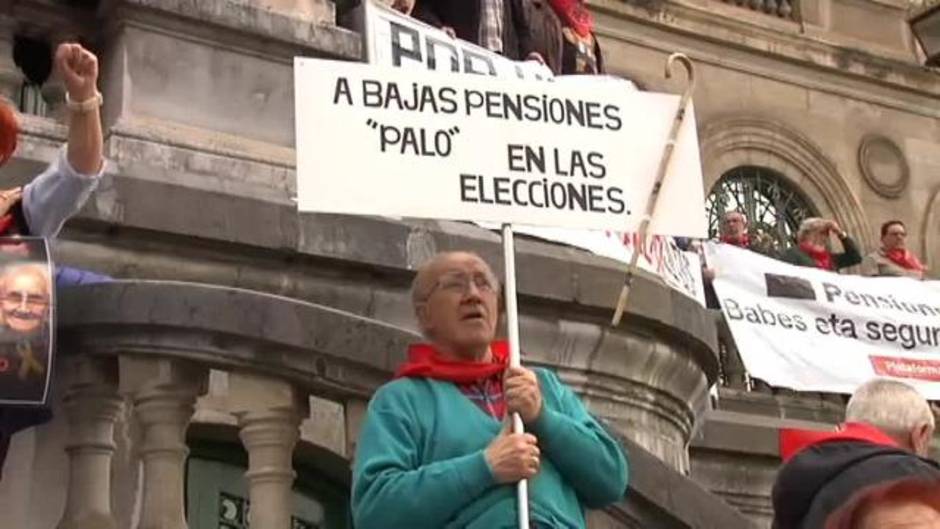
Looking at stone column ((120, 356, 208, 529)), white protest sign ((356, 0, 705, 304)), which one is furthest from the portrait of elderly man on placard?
white protest sign ((356, 0, 705, 304))

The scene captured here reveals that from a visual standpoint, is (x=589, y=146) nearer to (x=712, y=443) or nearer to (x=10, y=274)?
(x=10, y=274)

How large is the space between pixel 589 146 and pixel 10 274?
5.22 ft

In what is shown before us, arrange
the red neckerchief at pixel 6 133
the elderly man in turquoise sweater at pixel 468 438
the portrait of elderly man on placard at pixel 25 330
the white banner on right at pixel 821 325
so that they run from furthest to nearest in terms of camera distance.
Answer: the white banner on right at pixel 821 325
the red neckerchief at pixel 6 133
the portrait of elderly man on placard at pixel 25 330
the elderly man in turquoise sweater at pixel 468 438

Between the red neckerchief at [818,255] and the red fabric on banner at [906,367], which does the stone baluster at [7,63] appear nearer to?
the red fabric on banner at [906,367]

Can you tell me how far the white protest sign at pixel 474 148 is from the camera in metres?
4.99

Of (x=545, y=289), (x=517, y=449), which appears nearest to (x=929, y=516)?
(x=517, y=449)

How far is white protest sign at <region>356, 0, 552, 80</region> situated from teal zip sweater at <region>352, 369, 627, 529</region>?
9.54 feet

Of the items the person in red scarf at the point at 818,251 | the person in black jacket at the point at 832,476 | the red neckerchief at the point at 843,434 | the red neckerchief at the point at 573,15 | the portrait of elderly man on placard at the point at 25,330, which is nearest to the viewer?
the person in black jacket at the point at 832,476

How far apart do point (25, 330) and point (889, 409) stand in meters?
2.28

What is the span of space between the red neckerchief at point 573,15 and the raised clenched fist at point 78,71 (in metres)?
5.01

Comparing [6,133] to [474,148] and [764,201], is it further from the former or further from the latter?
[764,201]

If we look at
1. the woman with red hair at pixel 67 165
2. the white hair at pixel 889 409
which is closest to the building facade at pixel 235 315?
the woman with red hair at pixel 67 165

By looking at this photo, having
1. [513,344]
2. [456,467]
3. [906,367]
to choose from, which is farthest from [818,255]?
[456,467]

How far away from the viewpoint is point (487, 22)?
8797 millimetres
